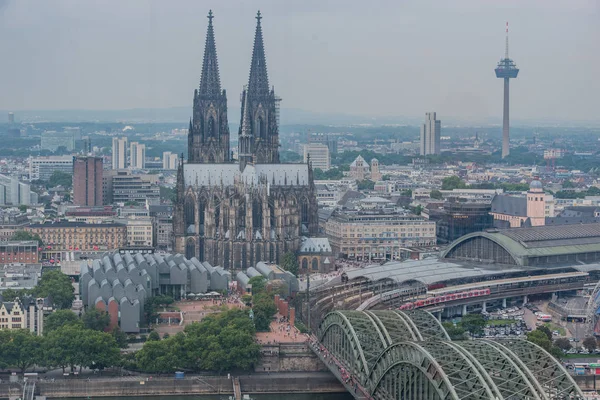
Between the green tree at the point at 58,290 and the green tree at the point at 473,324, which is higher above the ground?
the green tree at the point at 58,290

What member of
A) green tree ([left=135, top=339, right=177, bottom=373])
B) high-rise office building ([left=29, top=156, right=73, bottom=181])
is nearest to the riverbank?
green tree ([left=135, top=339, right=177, bottom=373])

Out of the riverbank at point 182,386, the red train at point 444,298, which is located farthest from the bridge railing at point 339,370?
the red train at point 444,298

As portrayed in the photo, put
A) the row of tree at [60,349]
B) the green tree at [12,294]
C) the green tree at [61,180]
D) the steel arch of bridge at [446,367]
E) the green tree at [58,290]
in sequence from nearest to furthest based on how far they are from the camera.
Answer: the steel arch of bridge at [446,367] < the row of tree at [60,349] < the green tree at [12,294] < the green tree at [58,290] < the green tree at [61,180]

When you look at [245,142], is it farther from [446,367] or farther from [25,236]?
[446,367]

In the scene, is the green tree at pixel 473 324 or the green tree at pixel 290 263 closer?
the green tree at pixel 473 324

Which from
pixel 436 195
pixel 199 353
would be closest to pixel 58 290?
pixel 199 353

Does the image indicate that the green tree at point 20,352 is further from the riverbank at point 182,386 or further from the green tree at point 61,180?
the green tree at point 61,180
